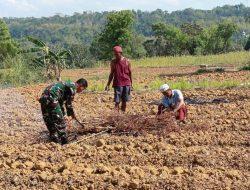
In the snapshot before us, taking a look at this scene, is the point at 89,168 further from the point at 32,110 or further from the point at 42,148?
the point at 32,110

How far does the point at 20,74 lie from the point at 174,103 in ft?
41.7

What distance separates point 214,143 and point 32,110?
537cm

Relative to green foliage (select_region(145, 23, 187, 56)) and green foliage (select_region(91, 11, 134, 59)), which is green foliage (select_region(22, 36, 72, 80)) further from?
green foliage (select_region(145, 23, 187, 56))

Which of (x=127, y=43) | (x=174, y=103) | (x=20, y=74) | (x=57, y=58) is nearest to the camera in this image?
(x=174, y=103)

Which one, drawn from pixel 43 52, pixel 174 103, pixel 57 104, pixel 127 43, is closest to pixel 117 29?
pixel 127 43

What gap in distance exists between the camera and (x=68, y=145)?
721 cm

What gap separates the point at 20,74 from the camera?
2005cm

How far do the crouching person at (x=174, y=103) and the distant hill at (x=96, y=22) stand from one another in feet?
358

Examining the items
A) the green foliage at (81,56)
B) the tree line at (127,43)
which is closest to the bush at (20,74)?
the tree line at (127,43)

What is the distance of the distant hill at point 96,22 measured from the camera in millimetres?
135375

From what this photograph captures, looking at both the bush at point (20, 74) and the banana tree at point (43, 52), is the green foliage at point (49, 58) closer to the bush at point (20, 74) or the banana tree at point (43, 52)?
the banana tree at point (43, 52)

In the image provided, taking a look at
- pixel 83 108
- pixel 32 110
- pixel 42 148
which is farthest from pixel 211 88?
→ pixel 42 148

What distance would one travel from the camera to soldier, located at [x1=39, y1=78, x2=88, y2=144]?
7.13 meters

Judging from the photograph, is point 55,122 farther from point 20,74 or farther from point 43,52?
point 43,52
